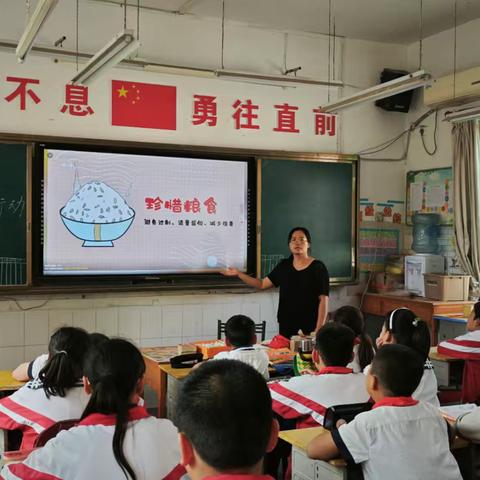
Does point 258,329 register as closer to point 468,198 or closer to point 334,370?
point 468,198

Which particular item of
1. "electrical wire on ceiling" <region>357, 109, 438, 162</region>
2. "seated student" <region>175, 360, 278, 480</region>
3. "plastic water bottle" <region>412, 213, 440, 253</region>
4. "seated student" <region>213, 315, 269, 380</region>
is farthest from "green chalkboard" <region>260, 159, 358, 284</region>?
"seated student" <region>175, 360, 278, 480</region>

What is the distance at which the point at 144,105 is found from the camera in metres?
5.22

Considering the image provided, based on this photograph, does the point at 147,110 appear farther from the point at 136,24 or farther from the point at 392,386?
the point at 392,386

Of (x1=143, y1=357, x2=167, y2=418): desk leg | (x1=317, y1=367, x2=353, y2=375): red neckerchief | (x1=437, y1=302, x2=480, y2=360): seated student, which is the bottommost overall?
(x1=143, y1=357, x2=167, y2=418): desk leg

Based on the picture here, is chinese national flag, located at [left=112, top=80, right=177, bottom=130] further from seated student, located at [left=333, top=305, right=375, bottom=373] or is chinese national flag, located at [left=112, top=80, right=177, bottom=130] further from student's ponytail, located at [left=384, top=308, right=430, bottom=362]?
student's ponytail, located at [left=384, top=308, right=430, bottom=362]

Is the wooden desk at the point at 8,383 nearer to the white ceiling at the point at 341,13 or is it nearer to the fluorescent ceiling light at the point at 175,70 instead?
the fluorescent ceiling light at the point at 175,70

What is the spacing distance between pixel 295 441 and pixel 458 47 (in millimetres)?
4618

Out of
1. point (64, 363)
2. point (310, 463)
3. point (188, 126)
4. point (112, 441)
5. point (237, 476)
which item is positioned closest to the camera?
point (237, 476)

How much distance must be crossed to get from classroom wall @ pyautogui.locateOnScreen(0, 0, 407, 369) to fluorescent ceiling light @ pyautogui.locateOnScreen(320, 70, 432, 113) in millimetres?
1207

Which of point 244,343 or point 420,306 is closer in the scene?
point 244,343

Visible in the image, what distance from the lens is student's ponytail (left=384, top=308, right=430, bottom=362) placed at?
3.07m

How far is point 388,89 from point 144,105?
6.81 feet

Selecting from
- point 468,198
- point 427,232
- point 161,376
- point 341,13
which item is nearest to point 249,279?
point 161,376

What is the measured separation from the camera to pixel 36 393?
2.40m
